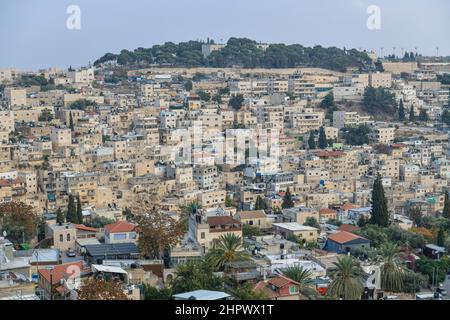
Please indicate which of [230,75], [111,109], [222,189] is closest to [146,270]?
[222,189]

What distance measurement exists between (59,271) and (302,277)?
1.53 m

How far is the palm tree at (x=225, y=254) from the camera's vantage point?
5543mm

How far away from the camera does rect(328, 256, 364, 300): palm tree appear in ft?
16.5

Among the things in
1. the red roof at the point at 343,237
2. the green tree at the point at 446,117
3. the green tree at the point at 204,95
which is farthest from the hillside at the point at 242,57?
the red roof at the point at 343,237

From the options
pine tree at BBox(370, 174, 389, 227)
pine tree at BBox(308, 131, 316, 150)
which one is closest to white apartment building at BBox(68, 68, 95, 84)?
pine tree at BBox(308, 131, 316, 150)

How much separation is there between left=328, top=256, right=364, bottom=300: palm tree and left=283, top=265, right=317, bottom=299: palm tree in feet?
0.46

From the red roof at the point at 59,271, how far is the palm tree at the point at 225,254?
2.87ft

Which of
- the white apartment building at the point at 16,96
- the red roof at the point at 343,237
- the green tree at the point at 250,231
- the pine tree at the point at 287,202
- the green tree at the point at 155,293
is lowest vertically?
the pine tree at the point at 287,202

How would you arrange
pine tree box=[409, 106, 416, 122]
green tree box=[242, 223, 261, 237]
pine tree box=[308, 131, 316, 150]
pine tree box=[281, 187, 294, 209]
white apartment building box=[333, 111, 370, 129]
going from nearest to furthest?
green tree box=[242, 223, 261, 237], pine tree box=[281, 187, 294, 209], pine tree box=[308, 131, 316, 150], white apartment building box=[333, 111, 370, 129], pine tree box=[409, 106, 416, 122]

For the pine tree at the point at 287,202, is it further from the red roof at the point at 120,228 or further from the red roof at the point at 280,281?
the red roof at the point at 280,281

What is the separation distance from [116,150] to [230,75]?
9.51 meters

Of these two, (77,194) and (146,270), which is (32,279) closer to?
(146,270)

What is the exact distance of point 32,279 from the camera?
17.9 feet

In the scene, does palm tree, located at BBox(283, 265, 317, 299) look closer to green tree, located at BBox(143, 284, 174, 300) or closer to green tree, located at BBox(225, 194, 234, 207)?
green tree, located at BBox(143, 284, 174, 300)
